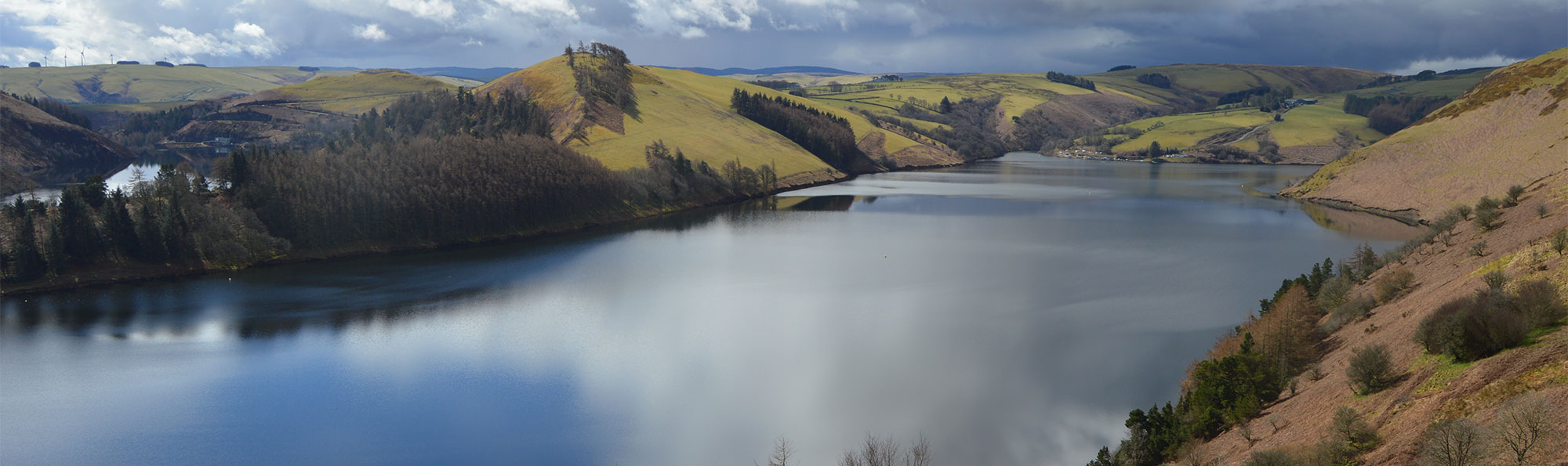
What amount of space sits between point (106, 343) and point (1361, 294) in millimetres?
54860

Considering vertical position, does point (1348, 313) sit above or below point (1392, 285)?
below

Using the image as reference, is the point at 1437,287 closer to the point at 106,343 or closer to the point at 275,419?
the point at 275,419

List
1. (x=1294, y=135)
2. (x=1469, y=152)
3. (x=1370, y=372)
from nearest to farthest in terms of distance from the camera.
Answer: (x=1370, y=372)
(x=1469, y=152)
(x=1294, y=135)

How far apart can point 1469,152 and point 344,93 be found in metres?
188

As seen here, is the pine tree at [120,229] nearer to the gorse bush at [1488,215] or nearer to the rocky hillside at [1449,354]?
the rocky hillside at [1449,354]

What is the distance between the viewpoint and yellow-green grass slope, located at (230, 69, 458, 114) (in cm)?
16488

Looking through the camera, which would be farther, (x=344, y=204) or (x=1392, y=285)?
(x=344, y=204)

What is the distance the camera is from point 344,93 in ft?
590

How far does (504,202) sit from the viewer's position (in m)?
73.8

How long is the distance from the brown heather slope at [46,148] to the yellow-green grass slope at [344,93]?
31900 millimetres

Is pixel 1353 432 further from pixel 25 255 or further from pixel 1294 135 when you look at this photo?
pixel 1294 135

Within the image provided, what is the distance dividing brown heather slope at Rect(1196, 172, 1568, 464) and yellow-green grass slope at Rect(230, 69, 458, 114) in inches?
6095

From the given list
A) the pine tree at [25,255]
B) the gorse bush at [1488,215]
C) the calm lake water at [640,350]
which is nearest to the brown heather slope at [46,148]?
the pine tree at [25,255]

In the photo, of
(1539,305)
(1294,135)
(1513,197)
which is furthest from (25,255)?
(1294,135)
